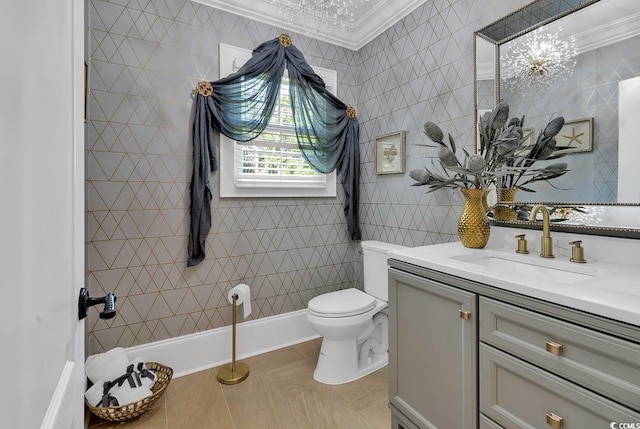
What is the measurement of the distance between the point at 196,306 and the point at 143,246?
0.56 metres

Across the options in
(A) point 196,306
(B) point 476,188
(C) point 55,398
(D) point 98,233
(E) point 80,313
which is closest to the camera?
(C) point 55,398

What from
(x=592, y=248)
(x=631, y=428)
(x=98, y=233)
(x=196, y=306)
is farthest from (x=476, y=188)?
(x=98, y=233)

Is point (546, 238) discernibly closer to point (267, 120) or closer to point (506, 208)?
point (506, 208)

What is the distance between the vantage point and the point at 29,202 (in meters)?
0.43

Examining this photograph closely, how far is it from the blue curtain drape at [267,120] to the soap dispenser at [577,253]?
66.3 inches

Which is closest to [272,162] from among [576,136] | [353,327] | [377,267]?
[377,267]

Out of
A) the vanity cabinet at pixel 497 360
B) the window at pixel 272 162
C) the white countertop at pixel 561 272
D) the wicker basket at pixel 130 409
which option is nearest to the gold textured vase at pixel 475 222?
the white countertop at pixel 561 272

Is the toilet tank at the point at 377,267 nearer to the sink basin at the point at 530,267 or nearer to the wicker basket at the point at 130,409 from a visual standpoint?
the sink basin at the point at 530,267

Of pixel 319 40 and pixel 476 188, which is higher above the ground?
pixel 319 40

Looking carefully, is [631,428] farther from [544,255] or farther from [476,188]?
[476,188]

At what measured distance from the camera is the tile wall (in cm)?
196

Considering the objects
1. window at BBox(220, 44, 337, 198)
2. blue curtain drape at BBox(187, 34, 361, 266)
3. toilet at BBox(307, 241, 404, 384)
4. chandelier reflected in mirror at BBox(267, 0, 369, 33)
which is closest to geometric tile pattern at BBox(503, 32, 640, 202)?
toilet at BBox(307, 241, 404, 384)

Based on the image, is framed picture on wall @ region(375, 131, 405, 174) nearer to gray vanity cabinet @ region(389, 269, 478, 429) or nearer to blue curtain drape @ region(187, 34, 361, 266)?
blue curtain drape @ region(187, 34, 361, 266)

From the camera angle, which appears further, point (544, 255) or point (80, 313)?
point (544, 255)
